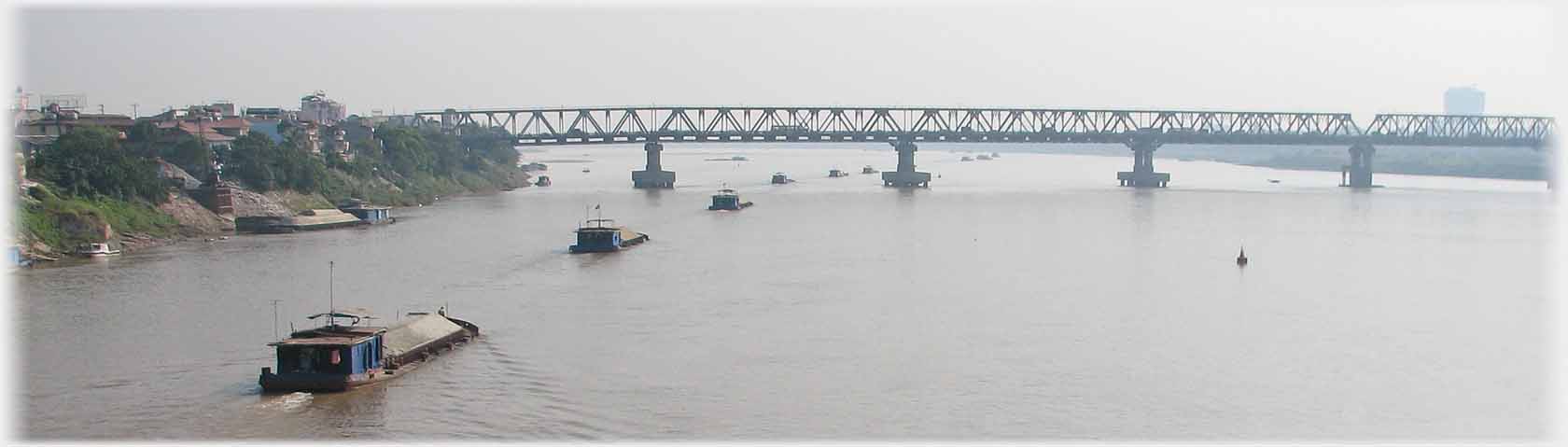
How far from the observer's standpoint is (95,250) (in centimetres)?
3494

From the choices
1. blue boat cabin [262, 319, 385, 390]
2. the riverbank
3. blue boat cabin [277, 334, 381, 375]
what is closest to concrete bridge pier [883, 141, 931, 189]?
the riverbank

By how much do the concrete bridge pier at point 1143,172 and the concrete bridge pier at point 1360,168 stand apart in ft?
32.5

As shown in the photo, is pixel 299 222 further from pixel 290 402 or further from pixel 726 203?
pixel 290 402

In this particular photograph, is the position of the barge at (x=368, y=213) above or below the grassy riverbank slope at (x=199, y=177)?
below

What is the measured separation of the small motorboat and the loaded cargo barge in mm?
17085

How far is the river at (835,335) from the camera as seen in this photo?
57.6ft

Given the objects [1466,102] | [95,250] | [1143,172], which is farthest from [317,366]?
[1466,102]

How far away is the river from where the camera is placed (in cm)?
1755

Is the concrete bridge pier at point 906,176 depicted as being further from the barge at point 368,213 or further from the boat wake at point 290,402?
the boat wake at point 290,402

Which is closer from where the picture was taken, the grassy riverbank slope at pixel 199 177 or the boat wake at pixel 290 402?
the boat wake at pixel 290 402

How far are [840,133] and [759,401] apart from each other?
7644cm

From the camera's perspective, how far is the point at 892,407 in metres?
18.1

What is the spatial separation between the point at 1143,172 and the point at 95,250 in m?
63.1

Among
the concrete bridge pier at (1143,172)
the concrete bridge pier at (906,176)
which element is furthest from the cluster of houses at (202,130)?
the concrete bridge pier at (1143,172)
